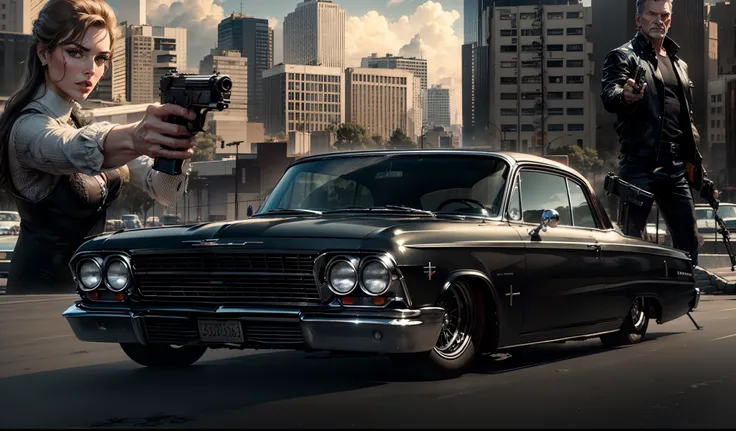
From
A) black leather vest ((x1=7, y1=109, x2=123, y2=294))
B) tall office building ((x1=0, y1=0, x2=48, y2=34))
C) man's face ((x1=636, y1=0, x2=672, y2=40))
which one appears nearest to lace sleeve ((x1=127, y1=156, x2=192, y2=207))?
black leather vest ((x1=7, y1=109, x2=123, y2=294))

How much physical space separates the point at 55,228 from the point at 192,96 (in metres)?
0.95

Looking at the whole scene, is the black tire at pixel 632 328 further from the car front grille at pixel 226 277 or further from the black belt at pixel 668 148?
the car front grille at pixel 226 277

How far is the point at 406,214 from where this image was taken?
8289mm

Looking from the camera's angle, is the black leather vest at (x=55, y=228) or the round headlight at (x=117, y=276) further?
the round headlight at (x=117, y=276)

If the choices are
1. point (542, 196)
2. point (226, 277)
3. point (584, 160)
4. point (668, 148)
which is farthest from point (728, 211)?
point (584, 160)

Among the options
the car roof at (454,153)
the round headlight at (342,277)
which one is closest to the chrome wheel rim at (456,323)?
the round headlight at (342,277)

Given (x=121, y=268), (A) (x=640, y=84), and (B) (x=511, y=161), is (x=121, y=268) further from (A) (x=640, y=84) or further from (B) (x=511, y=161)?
(A) (x=640, y=84)

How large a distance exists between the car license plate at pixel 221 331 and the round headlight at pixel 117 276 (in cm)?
68

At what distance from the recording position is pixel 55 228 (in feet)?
17.5

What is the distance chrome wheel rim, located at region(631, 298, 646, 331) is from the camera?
34.4 feet

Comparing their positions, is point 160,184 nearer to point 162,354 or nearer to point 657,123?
point 162,354

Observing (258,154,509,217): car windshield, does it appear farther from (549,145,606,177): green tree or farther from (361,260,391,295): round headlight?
(549,145,606,177): green tree

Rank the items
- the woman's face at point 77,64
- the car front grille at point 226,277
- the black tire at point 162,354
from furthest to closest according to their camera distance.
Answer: the black tire at point 162,354, the car front grille at point 226,277, the woman's face at point 77,64

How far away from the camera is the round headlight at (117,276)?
7.76 meters
